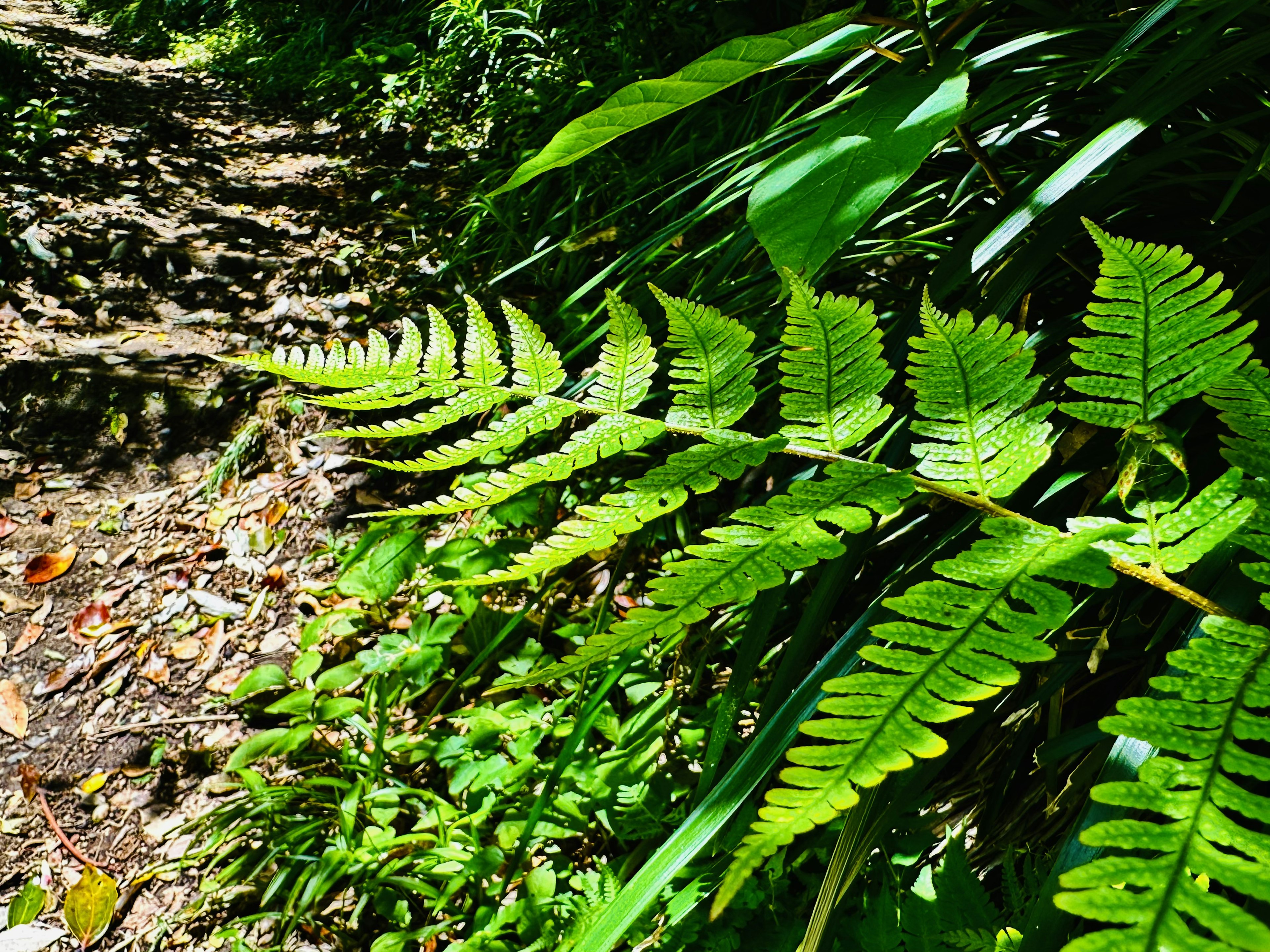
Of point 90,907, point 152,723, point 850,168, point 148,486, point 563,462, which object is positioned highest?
point 850,168

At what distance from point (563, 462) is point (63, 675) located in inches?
101

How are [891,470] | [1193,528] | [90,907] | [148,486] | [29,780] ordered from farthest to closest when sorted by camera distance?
[148,486], [29,780], [90,907], [891,470], [1193,528]

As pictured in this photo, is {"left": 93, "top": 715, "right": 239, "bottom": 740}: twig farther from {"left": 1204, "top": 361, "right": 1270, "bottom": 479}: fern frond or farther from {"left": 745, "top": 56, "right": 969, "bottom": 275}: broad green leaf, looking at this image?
{"left": 1204, "top": 361, "right": 1270, "bottom": 479}: fern frond

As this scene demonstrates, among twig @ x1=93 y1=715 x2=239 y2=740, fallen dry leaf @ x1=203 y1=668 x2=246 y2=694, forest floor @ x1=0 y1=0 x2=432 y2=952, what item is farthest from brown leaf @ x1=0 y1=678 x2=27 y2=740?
fallen dry leaf @ x1=203 y1=668 x2=246 y2=694

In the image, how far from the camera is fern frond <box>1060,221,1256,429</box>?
54 cm

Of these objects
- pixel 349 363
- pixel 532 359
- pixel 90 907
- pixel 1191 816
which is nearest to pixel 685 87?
pixel 532 359

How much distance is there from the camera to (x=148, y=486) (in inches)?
122

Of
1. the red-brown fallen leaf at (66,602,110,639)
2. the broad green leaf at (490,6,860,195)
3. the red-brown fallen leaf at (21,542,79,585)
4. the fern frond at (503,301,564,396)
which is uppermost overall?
the broad green leaf at (490,6,860,195)

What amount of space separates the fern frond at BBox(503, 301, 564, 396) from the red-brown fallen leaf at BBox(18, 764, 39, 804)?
2.23 m

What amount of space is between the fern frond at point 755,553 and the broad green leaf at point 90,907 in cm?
199

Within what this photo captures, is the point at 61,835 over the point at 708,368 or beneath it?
beneath

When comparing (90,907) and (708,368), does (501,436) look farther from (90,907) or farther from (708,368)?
(90,907)

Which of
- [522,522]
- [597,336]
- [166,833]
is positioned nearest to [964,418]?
[597,336]

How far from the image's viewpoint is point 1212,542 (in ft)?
1.61
